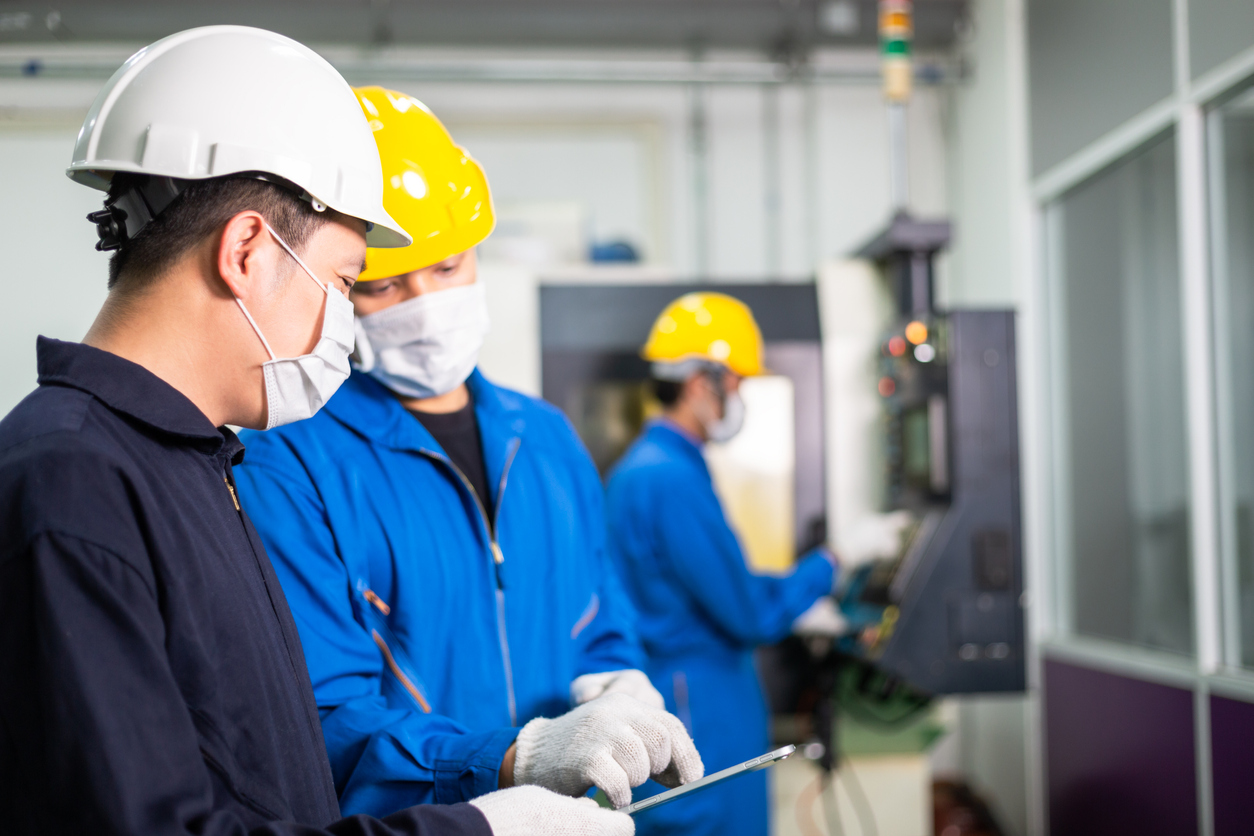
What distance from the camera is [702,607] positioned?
228 centimetres

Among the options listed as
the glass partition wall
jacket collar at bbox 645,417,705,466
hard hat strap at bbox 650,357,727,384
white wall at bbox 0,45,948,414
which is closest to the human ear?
jacket collar at bbox 645,417,705,466

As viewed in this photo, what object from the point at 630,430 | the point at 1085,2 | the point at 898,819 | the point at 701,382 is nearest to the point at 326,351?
the point at 701,382

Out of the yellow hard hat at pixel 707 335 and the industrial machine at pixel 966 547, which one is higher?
the yellow hard hat at pixel 707 335

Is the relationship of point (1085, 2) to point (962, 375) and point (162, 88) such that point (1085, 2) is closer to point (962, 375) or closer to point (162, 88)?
point (962, 375)

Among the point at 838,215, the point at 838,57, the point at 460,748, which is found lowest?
the point at 460,748

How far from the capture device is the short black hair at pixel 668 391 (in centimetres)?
254

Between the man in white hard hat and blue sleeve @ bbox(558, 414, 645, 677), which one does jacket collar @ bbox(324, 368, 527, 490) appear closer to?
blue sleeve @ bbox(558, 414, 645, 677)

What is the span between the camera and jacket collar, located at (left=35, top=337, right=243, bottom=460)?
687mm

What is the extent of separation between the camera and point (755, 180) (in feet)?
12.1

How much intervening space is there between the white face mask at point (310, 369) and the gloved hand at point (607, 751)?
1.36ft

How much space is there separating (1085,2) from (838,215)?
44.7 inches

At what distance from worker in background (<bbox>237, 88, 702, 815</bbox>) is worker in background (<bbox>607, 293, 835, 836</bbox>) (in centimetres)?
85

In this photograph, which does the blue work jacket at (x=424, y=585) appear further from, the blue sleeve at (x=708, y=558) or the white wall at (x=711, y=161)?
the white wall at (x=711, y=161)

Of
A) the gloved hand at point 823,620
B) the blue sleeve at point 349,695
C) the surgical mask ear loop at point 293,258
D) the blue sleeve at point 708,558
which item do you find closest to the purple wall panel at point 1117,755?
the gloved hand at point 823,620
